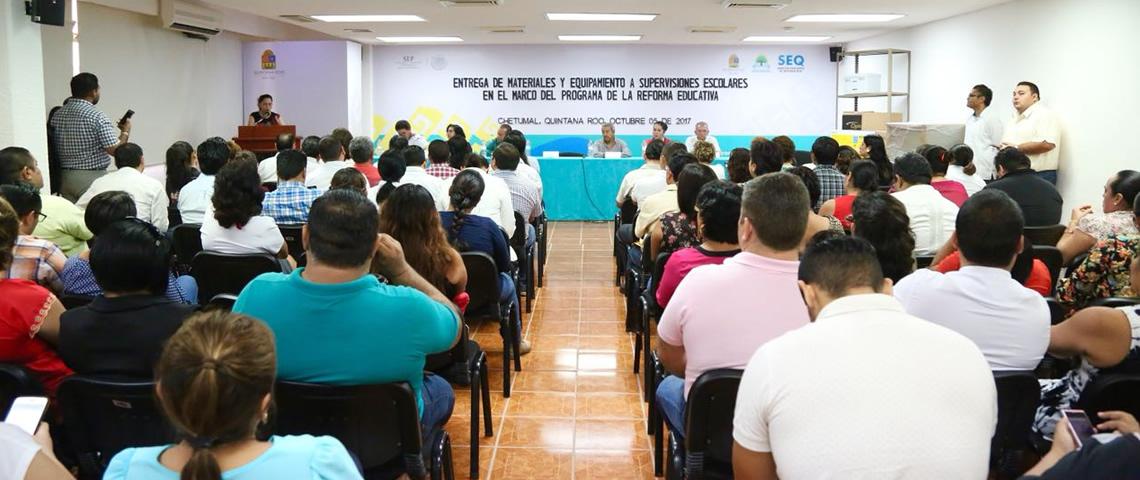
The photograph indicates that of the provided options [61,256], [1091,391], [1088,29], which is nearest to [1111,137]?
[1088,29]

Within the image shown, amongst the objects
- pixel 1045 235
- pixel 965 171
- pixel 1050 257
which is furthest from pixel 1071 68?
pixel 1050 257

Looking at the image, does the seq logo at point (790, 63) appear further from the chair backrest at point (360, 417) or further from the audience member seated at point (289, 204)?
the chair backrest at point (360, 417)

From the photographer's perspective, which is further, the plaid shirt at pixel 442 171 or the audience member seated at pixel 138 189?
the plaid shirt at pixel 442 171

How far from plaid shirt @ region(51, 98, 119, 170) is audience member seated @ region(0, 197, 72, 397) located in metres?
5.15

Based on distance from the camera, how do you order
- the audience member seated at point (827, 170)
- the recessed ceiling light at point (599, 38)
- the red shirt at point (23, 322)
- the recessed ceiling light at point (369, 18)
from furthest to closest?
the recessed ceiling light at point (599, 38)
the recessed ceiling light at point (369, 18)
the audience member seated at point (827, 170)
the red shirt at point (23, 322)

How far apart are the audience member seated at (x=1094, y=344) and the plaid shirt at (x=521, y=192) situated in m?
4.45

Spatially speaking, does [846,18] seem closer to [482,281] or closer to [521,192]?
[521,192]

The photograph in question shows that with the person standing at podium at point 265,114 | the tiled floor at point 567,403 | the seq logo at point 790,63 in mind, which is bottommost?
the tiled floor at point 567,403

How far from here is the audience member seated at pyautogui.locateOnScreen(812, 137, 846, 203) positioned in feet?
20.9

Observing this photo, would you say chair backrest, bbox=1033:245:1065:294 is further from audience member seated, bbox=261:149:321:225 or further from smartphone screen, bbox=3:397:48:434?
smartphone screen, bbox=3:397:48:434

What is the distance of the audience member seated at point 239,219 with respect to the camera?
425cm

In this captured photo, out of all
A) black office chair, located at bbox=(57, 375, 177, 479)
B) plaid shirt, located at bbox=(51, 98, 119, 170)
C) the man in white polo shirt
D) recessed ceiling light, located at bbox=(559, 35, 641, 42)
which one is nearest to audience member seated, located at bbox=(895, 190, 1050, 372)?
black office chair, located at bbox=(57, 375, 177, 479)

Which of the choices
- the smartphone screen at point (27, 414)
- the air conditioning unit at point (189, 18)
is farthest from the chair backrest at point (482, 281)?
the air conditioning unit at point (189, 18)

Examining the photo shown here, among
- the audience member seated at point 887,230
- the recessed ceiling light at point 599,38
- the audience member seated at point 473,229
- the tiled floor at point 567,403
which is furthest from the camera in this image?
the recessed ceiling light at point 599,38
